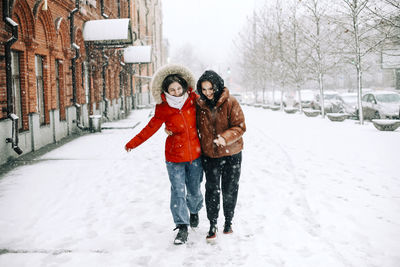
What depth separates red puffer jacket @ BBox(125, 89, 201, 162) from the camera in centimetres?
358

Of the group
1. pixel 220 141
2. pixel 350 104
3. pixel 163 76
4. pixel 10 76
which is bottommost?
pixel 220 141

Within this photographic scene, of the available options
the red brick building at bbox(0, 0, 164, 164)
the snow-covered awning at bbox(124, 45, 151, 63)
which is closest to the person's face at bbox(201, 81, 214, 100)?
the red brick building at bbox(0, 0, 164, 164)

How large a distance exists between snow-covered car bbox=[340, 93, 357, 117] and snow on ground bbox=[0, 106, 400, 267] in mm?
12194

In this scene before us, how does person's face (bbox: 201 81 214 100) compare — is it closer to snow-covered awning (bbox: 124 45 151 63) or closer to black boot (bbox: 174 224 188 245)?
black boot (bbox: 174 224 188 245)

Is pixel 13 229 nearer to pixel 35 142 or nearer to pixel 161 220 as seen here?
pixel 161 220

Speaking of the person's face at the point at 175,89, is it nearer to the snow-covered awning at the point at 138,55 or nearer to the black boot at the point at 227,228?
the black boot at the point at 227,228

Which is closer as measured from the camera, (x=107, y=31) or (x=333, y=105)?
(x=107, y=31)

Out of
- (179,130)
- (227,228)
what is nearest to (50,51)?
(179,130)

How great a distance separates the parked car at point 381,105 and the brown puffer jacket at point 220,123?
14951mm

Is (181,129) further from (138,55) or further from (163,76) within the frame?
(138,55)

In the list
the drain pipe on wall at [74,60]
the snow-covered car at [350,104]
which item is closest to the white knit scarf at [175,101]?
the drain pipe on wall at [74,60]

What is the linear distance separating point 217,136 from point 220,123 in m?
0.17

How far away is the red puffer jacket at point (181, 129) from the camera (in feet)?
11.8

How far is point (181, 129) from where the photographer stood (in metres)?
3.59
